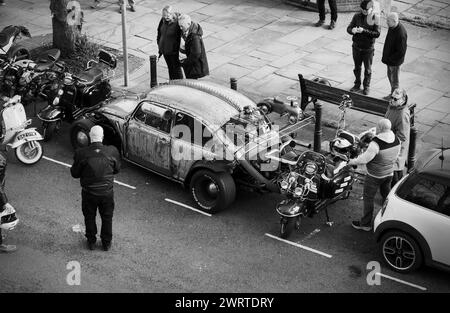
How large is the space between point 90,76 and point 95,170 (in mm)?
4589

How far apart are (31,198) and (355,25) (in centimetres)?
707

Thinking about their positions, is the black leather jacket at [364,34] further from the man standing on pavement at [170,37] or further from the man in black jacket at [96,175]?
the man in black jacket at [96,175]

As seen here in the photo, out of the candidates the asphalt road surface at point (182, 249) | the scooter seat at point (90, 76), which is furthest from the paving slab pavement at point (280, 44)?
the asphalt road surface at point (182, 249)

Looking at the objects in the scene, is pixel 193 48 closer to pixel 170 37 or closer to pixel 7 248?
pixel 170 37

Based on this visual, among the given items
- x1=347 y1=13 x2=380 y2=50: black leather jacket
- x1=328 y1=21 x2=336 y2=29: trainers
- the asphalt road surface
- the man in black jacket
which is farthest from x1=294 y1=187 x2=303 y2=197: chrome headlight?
x1=328 y1=21 x2=336 y2=29: trainers

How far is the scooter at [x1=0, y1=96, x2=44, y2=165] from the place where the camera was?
13.8 m

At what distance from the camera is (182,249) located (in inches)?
459

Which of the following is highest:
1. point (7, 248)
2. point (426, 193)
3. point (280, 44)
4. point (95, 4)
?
point (426, 193)

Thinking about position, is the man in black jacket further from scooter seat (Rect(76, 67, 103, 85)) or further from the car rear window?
scooter seat (Rect(76, 67, 103, 85))

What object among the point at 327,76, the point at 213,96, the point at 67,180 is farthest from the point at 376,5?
the point at 67,180

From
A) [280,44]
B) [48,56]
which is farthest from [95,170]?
[280,44]

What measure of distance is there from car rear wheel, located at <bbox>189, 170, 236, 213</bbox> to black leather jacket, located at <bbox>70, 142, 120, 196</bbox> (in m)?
1.72
